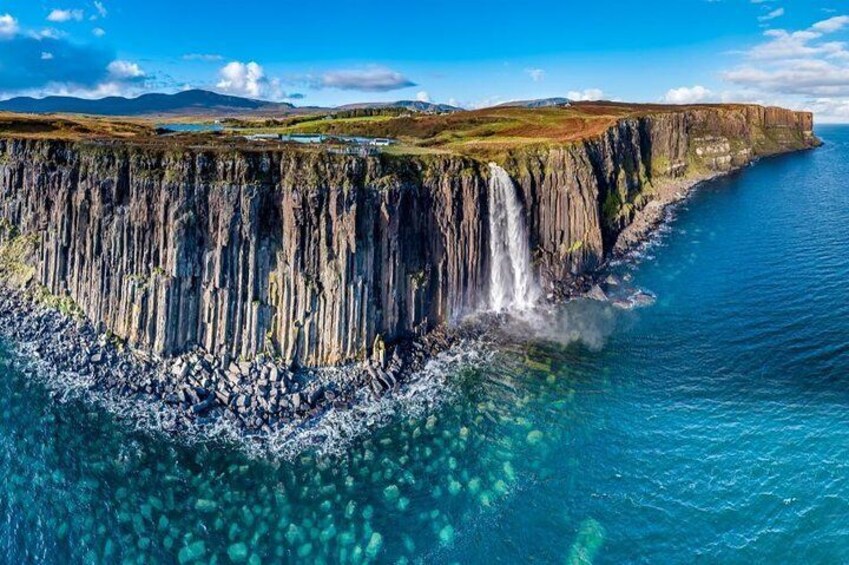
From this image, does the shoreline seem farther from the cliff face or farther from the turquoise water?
the turquoise water

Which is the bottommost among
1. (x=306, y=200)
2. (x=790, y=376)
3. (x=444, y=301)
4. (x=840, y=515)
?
(x=840, y=515)

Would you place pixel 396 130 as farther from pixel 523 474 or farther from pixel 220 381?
pixel 523 474

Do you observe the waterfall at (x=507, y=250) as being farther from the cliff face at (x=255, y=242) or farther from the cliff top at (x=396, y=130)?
the cliff top at (x=396, y=130)

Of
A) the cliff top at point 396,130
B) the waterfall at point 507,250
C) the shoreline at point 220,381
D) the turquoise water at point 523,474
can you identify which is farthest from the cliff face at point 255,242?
the turquoise water at point 523,474

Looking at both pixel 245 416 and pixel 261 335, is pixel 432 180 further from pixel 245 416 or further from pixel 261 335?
pixel 245 416

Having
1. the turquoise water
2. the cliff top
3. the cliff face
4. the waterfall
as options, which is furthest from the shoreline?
the cliff top

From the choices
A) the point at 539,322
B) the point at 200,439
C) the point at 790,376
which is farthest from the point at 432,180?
the point at 790,376
